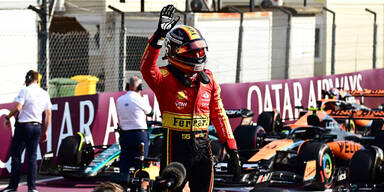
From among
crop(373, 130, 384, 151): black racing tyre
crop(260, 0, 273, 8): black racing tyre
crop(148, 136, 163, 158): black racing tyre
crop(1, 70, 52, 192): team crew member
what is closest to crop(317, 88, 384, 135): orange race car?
crop(373, 130, 384, 151): black racing tyre

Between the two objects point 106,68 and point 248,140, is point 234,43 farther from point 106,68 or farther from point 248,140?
point 248,140

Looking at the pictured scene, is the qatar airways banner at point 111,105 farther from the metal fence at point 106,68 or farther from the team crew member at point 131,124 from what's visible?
the team crew member at point 131,124

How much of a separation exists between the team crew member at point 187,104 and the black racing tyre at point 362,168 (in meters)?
3.37

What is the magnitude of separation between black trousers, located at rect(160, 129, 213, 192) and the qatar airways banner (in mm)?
5387

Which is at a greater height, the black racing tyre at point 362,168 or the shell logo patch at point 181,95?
the shell logo patch at point 181,95

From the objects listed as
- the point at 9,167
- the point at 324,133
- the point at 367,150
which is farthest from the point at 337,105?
the point at 9,167

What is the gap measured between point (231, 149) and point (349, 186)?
3.38 meters

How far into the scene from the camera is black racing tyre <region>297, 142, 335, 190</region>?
10.4 metres

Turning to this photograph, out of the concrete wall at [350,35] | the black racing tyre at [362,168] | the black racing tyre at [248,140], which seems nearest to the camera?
the black racing tyre at [362,168]

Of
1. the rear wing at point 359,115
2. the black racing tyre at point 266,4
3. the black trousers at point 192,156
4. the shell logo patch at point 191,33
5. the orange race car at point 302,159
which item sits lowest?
the orange race car at point 302,159

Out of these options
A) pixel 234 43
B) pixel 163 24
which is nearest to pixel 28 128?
pixel 163 24

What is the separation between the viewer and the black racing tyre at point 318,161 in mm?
10359

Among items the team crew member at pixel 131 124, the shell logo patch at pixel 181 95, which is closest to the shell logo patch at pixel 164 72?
the shell logo patch at pixel 181 95

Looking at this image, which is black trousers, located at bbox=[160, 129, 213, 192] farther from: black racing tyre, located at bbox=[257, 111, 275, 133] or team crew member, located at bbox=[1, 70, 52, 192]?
black racing tyre, located at bbox=[257, 111, 275, 133]
